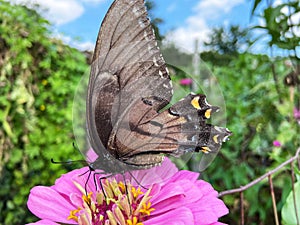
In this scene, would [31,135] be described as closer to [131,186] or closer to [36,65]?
[36,65]

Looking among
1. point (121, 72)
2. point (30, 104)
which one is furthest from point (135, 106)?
point (30, 104)

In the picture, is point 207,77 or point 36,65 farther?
point 36,65

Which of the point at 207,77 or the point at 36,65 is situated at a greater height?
the point at 36,65

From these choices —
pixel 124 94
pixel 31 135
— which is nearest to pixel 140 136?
pixel 124 94

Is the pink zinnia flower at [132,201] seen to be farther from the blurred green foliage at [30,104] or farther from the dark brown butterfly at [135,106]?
the blurred green foliage at [30,104]

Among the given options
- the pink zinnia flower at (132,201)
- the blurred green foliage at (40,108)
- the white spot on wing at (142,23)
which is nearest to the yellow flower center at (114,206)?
the pink zinnia flower at (132,201)

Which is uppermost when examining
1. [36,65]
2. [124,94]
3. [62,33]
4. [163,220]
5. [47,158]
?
[62,33]

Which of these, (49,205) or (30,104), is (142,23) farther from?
(30,104)
